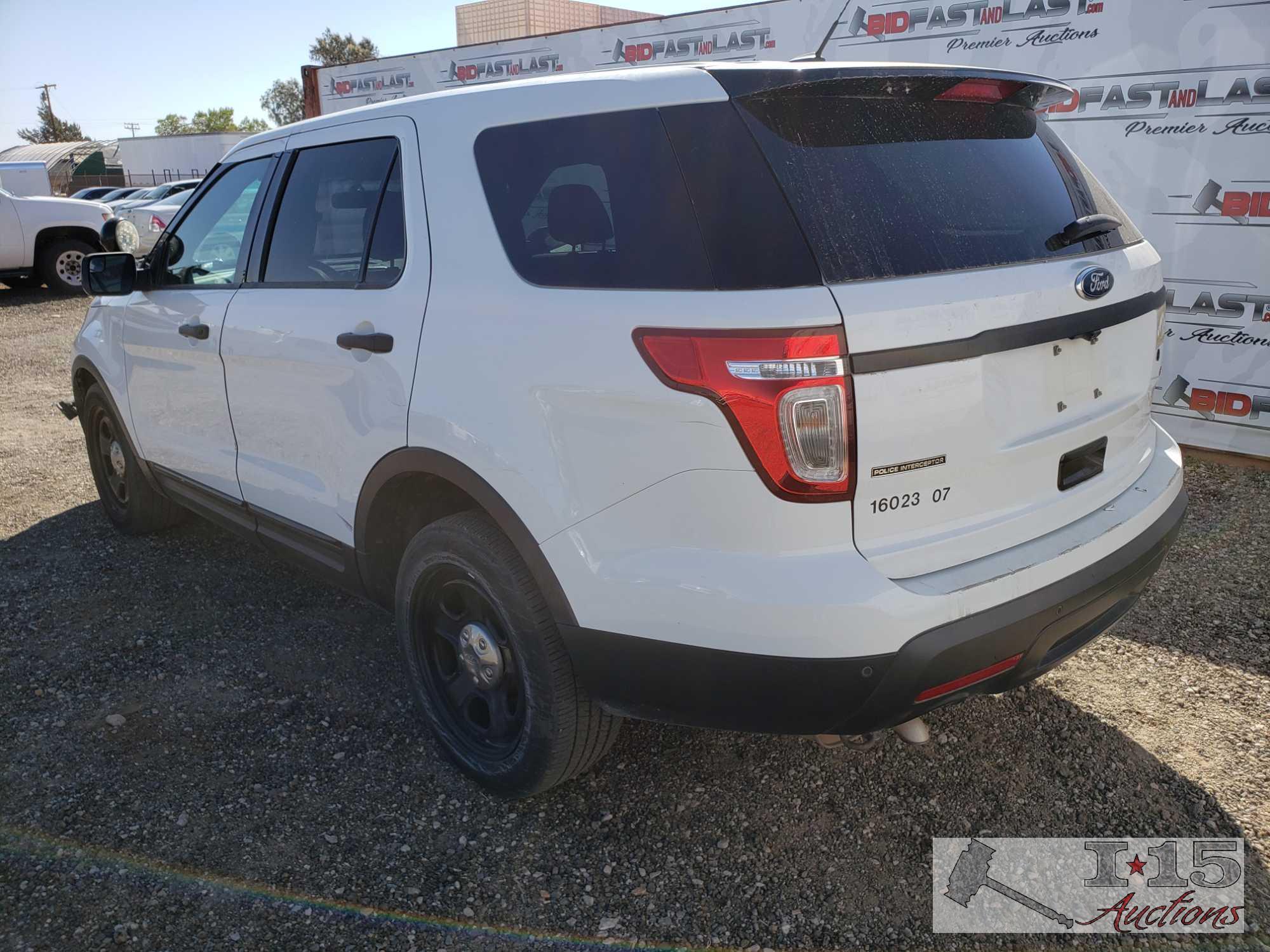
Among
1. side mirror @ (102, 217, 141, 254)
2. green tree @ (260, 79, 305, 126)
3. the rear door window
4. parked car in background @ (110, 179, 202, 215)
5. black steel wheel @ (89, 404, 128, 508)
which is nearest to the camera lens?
the rear door window

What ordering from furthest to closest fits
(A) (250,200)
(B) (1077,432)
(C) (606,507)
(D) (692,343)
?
(A) (250,200) < (B) (1077,432) < (C) (606,507) < (D) (692,343)

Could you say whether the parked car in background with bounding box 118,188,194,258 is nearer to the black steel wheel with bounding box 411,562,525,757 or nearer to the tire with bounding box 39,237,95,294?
the tire with bounding box 39,237,95,294

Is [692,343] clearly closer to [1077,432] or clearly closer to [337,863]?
[1077,432]

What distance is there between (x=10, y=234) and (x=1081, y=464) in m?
15.2

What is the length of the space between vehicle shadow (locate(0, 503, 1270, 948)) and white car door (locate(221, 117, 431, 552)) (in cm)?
69

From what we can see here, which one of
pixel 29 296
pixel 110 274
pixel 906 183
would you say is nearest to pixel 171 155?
pixel 29 296

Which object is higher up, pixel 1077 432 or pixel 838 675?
pixel 1077 432

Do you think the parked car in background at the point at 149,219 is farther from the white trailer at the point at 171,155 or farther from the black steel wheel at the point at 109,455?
the white trailer at the point at 171,155

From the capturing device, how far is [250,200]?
11.8 ft

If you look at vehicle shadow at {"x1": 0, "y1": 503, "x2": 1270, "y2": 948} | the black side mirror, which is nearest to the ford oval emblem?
vehicle shadow at {"x1": 0, "y1": 503, "x2": 1270, "y2": 948}

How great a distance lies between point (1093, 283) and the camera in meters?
2.31

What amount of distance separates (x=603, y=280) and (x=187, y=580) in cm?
318

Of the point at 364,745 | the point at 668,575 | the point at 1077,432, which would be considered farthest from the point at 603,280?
the point at 364,745

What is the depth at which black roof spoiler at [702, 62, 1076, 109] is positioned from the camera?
213cm
